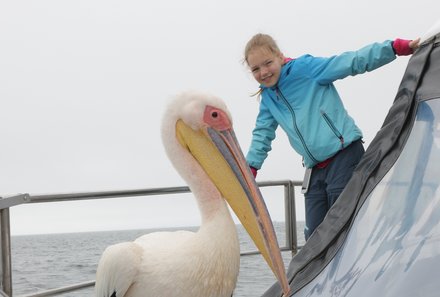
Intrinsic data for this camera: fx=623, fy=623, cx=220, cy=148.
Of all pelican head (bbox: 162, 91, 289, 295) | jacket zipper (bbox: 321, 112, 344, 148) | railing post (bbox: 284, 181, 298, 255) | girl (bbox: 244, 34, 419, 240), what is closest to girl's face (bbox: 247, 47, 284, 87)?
girl (bbox: 244, 34, 419, 240)

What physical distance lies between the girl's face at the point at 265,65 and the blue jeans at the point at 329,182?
20.8 inches

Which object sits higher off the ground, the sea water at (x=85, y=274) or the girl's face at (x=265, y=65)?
the girl's face at (x=265, y=65)

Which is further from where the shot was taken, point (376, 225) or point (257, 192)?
point (257, 192)

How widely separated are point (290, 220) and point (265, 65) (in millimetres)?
1709

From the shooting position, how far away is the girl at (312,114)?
121 inches

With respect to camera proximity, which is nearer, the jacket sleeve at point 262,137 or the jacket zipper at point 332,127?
the jacket zipper at point 332,127

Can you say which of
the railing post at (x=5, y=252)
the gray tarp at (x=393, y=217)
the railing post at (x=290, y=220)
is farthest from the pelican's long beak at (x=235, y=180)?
the railing post at (x=290, y=220)

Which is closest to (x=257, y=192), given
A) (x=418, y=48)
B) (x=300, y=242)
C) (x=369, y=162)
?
(x=369, y=162)

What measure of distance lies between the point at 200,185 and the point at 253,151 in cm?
61

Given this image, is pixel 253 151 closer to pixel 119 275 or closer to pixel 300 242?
pixel 119 275

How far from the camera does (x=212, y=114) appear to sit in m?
2.81

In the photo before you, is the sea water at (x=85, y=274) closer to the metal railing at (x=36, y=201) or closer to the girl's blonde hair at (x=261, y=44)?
the metal railing at (x=36, y=201)

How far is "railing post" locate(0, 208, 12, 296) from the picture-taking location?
123 inches

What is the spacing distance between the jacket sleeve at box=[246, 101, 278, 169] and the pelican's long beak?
0.53 m
